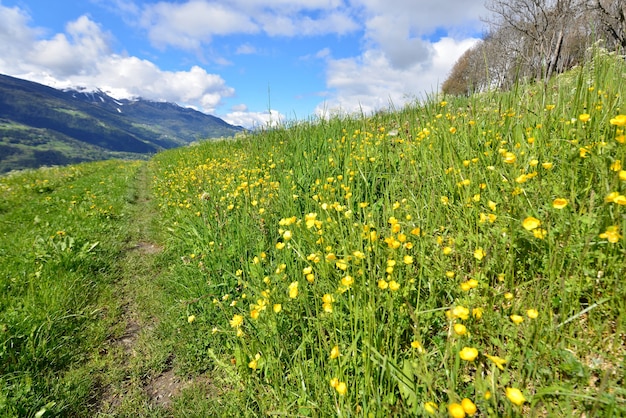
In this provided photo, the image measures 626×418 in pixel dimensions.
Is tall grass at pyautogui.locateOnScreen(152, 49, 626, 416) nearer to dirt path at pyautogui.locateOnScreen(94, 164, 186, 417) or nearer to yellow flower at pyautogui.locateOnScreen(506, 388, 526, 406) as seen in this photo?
yellow flower at pyautogui.locateOnScreen(506, 388, 526, 406)

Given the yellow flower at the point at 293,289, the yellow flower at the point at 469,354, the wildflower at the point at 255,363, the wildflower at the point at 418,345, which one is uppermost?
the yellow flower at the point at 469,354

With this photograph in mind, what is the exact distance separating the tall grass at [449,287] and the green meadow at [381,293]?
0.02 m

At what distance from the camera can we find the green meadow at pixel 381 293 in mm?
1537

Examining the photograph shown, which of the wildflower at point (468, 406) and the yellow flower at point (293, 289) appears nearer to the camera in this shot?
the wildflower at point (468, 406)

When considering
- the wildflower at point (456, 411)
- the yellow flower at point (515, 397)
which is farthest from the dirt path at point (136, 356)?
the yellow flower at point (515, 397)

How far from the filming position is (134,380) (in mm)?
2771

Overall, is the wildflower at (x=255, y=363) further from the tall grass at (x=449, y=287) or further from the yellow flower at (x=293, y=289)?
the yellow flower at (x=293, y=289)

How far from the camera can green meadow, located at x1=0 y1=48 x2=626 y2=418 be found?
60.5 inches

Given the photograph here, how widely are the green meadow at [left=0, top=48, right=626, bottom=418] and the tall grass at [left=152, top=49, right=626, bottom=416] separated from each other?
17mm

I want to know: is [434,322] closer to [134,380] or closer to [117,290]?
[134,380]

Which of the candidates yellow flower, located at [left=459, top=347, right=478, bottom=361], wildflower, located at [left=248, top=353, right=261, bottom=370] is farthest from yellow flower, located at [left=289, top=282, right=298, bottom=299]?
yellow flower, located at [left=459, top=347, right=478, bottom=361]

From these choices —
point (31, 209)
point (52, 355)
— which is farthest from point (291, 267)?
point (31, 209)

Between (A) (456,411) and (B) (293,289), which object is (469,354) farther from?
(B) (293,289)

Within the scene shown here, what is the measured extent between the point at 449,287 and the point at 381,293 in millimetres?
498
